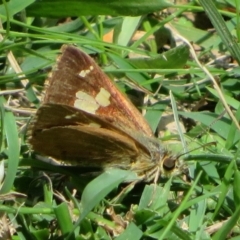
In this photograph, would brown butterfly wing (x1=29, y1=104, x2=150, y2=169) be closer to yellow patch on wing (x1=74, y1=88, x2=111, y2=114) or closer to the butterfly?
the butterfly

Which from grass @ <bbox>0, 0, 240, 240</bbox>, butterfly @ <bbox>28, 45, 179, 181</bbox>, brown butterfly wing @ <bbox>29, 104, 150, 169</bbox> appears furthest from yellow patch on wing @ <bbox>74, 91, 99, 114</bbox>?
grass @ <bbox>0, 0, 240, 240</bbox>

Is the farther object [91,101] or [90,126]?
[91,101]

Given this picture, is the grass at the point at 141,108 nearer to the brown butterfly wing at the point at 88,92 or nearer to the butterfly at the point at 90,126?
the butterfly at the point at 90,126

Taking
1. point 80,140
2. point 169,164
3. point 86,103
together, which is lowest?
point 169,164

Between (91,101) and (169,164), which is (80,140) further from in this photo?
(169,164)

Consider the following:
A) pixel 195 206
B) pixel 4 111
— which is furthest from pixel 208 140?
pixel 4 111

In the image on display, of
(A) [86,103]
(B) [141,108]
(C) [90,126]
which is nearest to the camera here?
(C) [90,126]

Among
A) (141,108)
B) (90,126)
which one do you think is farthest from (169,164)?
(141,108)

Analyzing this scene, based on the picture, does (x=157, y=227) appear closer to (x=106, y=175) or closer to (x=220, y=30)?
(x=106, y=175)
